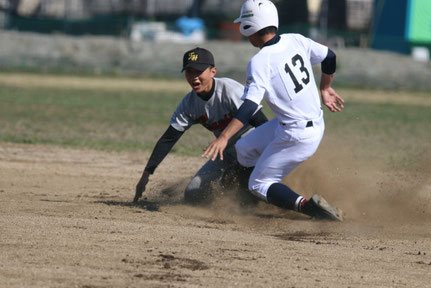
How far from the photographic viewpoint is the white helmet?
585cm

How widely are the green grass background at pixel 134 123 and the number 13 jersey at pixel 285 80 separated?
230cm

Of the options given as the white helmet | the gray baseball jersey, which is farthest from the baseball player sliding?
the gray baseball jersey

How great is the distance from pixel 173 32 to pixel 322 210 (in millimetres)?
24776

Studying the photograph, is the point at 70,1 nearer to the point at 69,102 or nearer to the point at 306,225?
the point at 69,102

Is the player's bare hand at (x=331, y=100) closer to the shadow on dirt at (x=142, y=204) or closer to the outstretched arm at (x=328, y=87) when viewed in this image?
the outstretched arm at (x=328, y=87)

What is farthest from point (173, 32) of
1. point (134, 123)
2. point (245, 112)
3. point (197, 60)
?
point (245, 112)

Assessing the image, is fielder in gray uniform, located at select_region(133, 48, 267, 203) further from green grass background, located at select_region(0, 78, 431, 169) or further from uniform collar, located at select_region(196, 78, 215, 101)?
green grass background, located at select_region(0, 78, 431, 169)

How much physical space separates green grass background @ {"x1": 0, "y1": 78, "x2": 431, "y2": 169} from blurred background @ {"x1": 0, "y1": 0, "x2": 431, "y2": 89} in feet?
18.7

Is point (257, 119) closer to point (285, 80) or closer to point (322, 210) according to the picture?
point (285, 80)

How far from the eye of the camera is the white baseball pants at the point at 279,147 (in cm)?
614

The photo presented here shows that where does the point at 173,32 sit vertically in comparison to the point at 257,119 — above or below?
below

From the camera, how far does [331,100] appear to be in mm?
6738

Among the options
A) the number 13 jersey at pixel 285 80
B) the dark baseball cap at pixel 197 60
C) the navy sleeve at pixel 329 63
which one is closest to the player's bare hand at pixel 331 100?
the navy sleeve at pixel 329 63

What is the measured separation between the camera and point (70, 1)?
31984 mm
